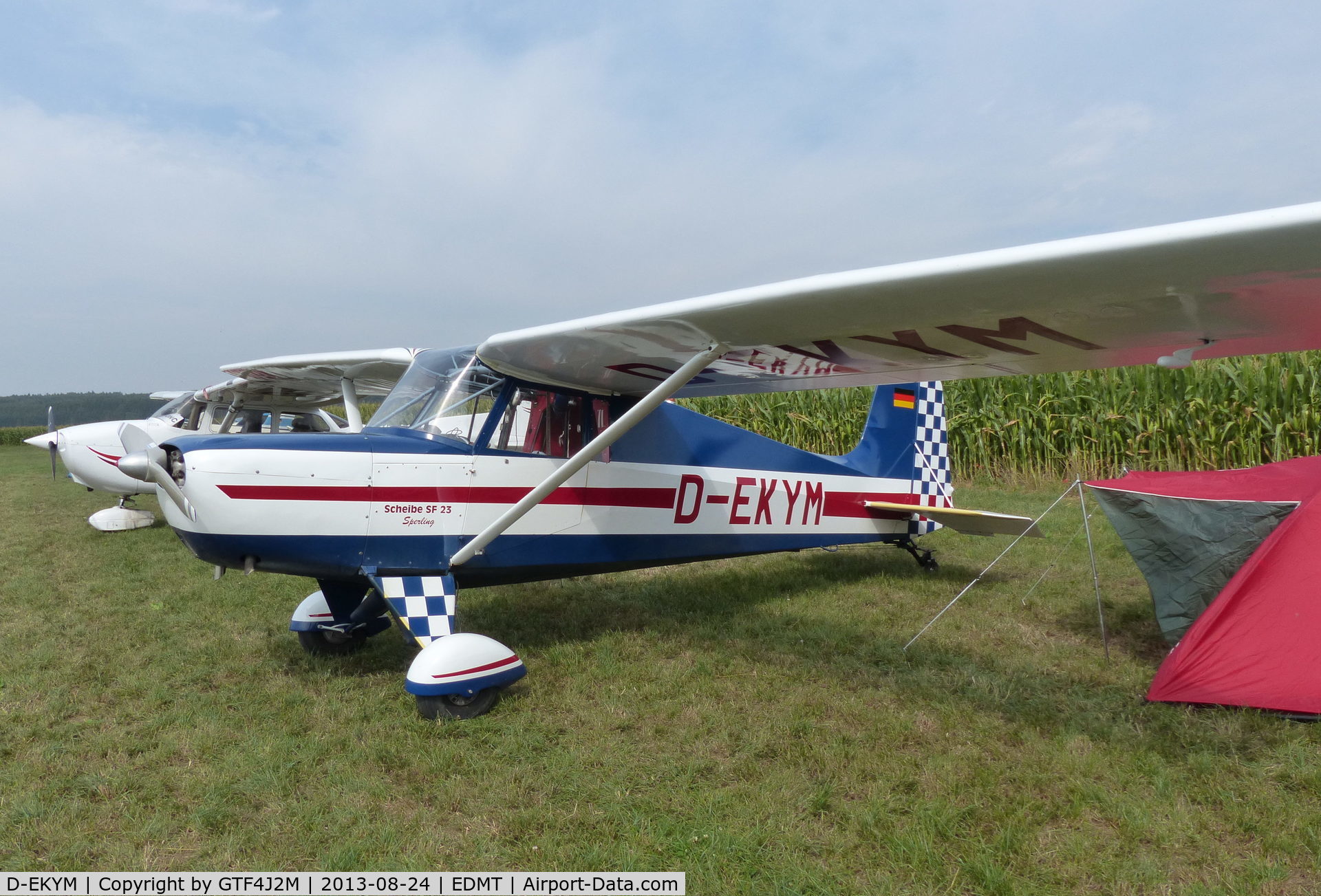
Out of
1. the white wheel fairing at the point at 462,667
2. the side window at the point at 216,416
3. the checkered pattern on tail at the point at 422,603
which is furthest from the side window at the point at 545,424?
the side window at the point at 216,416

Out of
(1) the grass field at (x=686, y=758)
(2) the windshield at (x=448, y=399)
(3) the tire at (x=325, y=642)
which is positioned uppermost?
(2) the windshield at (x=448, y=399)

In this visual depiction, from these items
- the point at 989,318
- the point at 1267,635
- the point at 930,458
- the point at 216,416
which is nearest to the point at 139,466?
the point at 989,318

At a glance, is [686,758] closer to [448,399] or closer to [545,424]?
[545,424]

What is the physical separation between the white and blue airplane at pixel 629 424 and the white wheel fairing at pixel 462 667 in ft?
0.04

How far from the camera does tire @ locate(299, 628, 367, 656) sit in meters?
4.77

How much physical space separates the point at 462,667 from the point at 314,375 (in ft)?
25.0

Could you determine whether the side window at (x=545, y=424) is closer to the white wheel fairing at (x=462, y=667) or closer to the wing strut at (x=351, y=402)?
the white wheel fairing at (x=462, y=667)

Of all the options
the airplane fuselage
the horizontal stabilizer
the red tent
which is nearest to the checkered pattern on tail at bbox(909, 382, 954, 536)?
the horizontal stabilizer

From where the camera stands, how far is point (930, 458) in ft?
24.3

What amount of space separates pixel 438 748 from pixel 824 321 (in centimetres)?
261

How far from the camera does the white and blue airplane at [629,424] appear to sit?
2.73 meters

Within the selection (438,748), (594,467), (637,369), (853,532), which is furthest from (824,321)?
(853,532)

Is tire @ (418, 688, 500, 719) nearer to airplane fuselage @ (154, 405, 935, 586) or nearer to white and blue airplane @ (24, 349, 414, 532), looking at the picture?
airplane fuselage @ (154, 405, 935, 586)

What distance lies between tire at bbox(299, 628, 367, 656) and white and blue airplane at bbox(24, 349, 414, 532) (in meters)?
4.74
